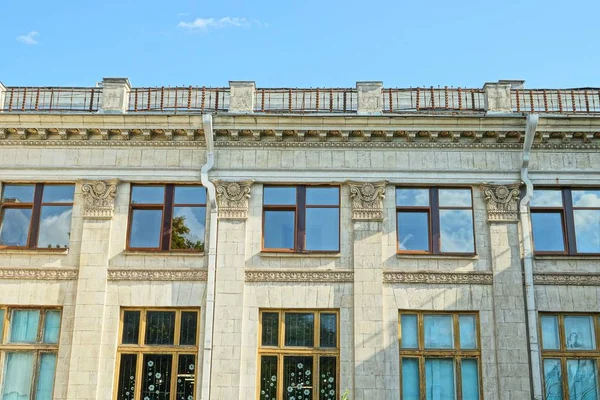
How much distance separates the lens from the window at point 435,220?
70.1 ft

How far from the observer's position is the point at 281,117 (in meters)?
21.5

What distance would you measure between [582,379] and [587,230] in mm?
4038

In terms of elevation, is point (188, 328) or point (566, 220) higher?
point (566, 220)

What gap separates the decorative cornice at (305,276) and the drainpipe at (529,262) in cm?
466

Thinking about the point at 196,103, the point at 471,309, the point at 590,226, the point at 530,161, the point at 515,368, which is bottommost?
the point at 515,368

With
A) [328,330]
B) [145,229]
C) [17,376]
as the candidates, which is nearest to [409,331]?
[328,330]

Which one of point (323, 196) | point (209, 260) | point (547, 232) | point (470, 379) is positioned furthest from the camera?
point (323, 196)

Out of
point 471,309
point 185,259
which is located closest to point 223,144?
point 185,259

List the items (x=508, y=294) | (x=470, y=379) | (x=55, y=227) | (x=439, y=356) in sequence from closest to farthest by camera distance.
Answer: (x=470, y=379)
(x=439, y=356)
(x=508, y=294)
(x=55, y=227)

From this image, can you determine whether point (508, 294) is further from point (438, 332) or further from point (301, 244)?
point (301, 244)

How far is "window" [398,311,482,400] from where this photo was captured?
20312 mm

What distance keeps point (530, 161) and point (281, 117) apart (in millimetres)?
6998

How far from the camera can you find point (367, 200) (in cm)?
2141

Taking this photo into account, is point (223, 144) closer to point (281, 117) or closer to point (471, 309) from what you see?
point (281, 117)
